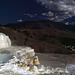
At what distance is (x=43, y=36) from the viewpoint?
2306 inches

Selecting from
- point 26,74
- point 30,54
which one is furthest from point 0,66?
point 30,54

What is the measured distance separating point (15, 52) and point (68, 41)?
164 ft

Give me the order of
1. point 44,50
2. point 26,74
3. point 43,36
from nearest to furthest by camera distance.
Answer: point 26,74 < point 44,50 < point 43,36

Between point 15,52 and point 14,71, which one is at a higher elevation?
point 15,52

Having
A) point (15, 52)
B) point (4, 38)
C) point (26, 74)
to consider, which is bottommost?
point (26, 74)

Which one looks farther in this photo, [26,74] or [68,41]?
[68,41]

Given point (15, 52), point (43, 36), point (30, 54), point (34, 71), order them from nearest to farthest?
1. point (34, 71)
2. point (15, 52)
3. point (30, 54)
4. point (43, 36)

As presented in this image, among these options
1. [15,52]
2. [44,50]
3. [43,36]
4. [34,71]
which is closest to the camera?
[34,71]

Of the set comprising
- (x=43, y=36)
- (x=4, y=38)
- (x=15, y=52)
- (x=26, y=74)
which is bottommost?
(x=26, y=74)

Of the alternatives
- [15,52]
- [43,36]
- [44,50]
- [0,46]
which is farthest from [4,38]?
[43,36]

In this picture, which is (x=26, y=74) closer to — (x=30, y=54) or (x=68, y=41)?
(x=30, y=54)

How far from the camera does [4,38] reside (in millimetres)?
11164

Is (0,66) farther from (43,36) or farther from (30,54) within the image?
(43,36)

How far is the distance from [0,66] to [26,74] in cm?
121
